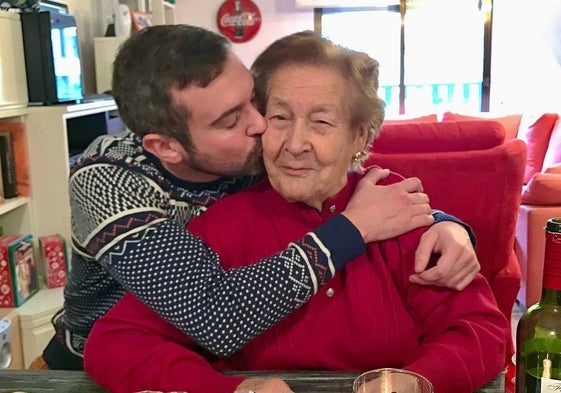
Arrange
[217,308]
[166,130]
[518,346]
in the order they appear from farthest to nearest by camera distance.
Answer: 1. [166,130]
2. [217,308]
3. [518,346]

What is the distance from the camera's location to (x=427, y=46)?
6344 millimetres

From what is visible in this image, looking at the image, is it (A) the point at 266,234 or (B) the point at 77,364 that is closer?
(A) the point at 266,234

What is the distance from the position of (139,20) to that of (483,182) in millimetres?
2555

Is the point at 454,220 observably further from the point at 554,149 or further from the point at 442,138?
the point at 554,149

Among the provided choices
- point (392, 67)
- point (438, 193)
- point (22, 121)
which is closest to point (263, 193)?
point (438, 193)

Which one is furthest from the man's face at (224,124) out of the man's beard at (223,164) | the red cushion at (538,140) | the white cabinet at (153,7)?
the red cushion at (538,140)

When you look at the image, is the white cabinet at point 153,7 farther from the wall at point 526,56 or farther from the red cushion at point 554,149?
the wall at point 526,56

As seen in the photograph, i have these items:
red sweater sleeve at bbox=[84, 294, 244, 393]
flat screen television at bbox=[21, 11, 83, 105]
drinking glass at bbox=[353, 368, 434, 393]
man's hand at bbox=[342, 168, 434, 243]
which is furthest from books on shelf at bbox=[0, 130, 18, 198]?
drinking glass at bbox=[353, 368, 434, 393]

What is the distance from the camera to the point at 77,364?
1418 mm

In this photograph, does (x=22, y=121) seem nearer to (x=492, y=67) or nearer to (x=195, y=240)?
(x=195, y=240)

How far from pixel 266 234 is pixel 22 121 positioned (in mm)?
1963

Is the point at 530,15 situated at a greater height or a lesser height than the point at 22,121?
greater

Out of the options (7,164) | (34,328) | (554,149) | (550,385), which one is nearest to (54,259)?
(34,328)

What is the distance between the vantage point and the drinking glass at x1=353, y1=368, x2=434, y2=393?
745mm
